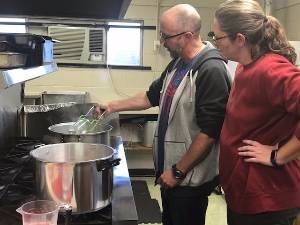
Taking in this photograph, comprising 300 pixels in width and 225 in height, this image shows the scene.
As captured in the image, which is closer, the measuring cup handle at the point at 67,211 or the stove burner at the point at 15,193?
the measuring cup handle at the point at 67,211

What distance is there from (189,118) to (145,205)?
6.17 feet

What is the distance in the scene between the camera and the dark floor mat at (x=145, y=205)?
3170 millimetres

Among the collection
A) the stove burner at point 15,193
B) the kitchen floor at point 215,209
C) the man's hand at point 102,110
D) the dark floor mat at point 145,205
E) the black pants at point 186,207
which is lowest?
the dark floor mat at point 145,205

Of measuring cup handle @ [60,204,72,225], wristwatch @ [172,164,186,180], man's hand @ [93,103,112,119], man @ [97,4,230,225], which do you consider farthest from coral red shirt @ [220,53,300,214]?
man's hand @ [93,103,112,119]

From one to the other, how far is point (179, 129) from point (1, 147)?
0.92 meters

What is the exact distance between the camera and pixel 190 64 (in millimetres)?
1812

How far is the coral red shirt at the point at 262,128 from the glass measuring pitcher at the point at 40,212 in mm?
727

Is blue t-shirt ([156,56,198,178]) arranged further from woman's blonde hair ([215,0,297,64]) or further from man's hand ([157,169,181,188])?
woman's blonde hair ([215,0,297,64])

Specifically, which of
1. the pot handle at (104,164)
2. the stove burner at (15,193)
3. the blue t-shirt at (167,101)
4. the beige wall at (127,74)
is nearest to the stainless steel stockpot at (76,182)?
the pot handle at (104,164)

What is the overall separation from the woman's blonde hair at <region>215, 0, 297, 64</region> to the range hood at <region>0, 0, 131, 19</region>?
45cm

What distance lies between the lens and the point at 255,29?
144 cm

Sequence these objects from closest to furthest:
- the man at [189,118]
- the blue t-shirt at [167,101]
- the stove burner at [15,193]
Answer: the stove burner at [15,193] → the man at [189,118] → the blue t-shirt at [167,101]

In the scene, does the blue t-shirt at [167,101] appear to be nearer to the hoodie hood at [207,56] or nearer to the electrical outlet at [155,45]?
the hoodie hood at [207,56]

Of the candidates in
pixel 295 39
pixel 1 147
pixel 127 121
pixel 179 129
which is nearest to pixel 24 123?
pixel 1 147
